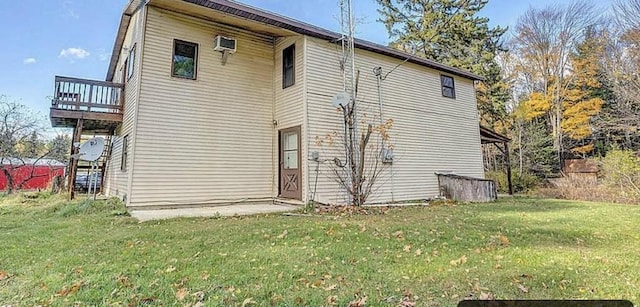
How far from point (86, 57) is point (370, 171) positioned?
83.0 feet

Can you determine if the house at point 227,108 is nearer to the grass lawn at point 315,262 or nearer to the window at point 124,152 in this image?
the window at point 124,152

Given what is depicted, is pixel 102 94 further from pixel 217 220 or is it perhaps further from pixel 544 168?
pixel 544 168

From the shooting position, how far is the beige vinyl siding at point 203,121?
8062 mm

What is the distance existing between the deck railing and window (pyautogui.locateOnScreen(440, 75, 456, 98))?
10716 millimetres

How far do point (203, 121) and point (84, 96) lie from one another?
3402mm

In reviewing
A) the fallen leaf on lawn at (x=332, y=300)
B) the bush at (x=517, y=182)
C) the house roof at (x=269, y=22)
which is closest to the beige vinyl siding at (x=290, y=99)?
the house roof at (x=269, y=22)

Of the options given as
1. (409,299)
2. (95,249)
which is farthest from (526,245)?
(95,249)

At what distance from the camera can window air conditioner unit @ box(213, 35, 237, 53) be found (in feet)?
28.9

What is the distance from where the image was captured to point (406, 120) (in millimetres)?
10992

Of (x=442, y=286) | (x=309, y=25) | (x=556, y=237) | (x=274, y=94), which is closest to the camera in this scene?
(x=442, y=286)

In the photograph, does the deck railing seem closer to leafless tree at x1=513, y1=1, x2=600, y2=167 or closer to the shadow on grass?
the shadow on grass

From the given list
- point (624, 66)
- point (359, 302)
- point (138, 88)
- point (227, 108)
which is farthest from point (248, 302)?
point (624, 66)

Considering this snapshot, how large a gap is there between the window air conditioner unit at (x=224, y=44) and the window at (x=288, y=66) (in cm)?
149

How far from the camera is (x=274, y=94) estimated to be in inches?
396
